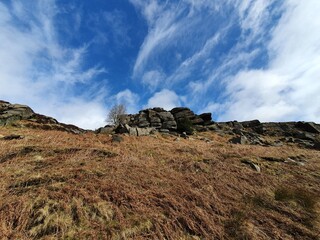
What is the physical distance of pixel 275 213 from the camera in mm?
5844

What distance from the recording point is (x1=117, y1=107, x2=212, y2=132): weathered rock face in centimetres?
3558

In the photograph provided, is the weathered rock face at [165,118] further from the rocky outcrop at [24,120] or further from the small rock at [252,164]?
the small rock at [252,164]

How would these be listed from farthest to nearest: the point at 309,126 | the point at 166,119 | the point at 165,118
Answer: the point at 309,126
the point at 165,118
the point at 166,119

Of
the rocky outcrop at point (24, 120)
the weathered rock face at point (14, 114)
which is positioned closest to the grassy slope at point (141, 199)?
the rocky outcrop at point (24, 120)

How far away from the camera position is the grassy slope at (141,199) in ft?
14.9

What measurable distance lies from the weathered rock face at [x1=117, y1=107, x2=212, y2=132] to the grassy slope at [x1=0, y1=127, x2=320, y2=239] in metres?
25.5

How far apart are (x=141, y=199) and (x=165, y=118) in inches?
1267

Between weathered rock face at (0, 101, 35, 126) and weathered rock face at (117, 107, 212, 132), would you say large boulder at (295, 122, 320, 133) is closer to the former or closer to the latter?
weathered rock face at (117, 107, 212, 132)

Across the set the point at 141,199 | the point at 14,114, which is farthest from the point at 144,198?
the point at 14,114

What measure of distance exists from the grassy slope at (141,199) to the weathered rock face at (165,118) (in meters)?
25.5

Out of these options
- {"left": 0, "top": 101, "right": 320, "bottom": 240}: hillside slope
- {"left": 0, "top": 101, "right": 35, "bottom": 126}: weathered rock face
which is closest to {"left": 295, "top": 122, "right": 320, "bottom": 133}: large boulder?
{"left": 0, "top": 101, "right": 320, "bottom": 240}: hillside slope

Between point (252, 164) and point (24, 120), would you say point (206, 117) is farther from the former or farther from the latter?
point (252, 164)

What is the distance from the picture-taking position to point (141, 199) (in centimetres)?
564

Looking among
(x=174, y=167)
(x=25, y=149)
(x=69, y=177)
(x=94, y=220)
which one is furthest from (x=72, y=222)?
A: (x=25, y=149)
